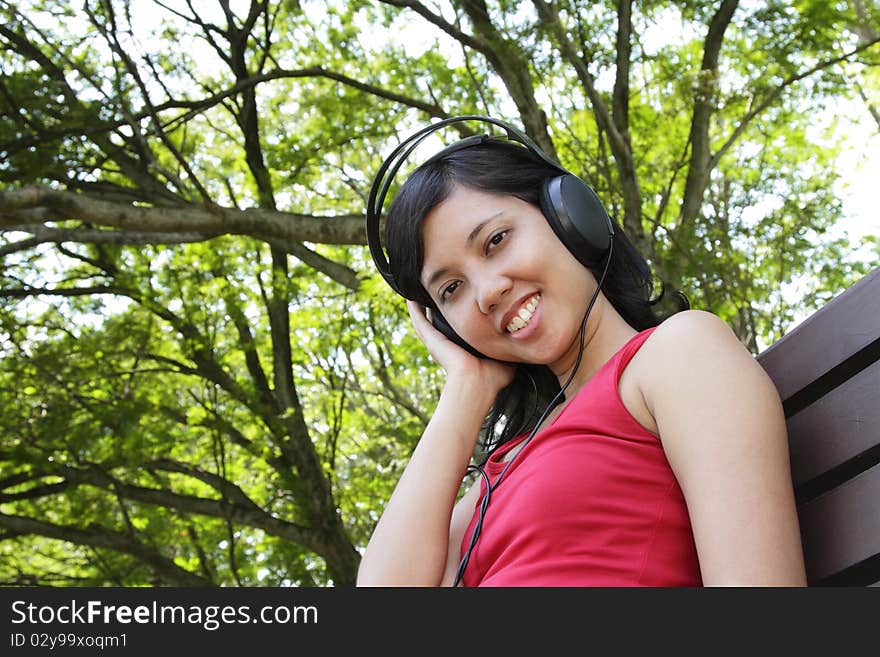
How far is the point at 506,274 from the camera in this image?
1.84 m

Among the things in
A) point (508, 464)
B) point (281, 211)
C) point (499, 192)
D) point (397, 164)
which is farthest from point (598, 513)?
point (281, 211)

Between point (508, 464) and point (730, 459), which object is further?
→ point (508, 464)

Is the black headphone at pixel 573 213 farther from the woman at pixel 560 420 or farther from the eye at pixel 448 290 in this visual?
the eye at pixel 448 290

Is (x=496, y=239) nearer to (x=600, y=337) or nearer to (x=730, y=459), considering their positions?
(x=600, y=337)

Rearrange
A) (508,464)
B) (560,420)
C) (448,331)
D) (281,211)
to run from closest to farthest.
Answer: (560,420) → (508,464) → (448,331) → (281,211)

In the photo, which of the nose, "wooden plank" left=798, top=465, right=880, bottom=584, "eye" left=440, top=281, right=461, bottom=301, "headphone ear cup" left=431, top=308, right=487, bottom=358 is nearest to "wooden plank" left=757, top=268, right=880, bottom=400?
"wooden plank" left=798, top=465, right=880, bottom=584

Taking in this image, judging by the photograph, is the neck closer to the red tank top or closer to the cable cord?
the cable cord

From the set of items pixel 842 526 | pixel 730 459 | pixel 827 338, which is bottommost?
pixel 842 526

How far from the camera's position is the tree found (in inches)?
251

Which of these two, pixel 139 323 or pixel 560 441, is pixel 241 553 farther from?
pixel 560 441

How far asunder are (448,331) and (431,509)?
0.50 metres

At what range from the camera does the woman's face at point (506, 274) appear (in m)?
1.85

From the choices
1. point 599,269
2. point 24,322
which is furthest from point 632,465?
point 24,322

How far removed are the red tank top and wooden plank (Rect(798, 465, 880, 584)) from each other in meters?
0.18
